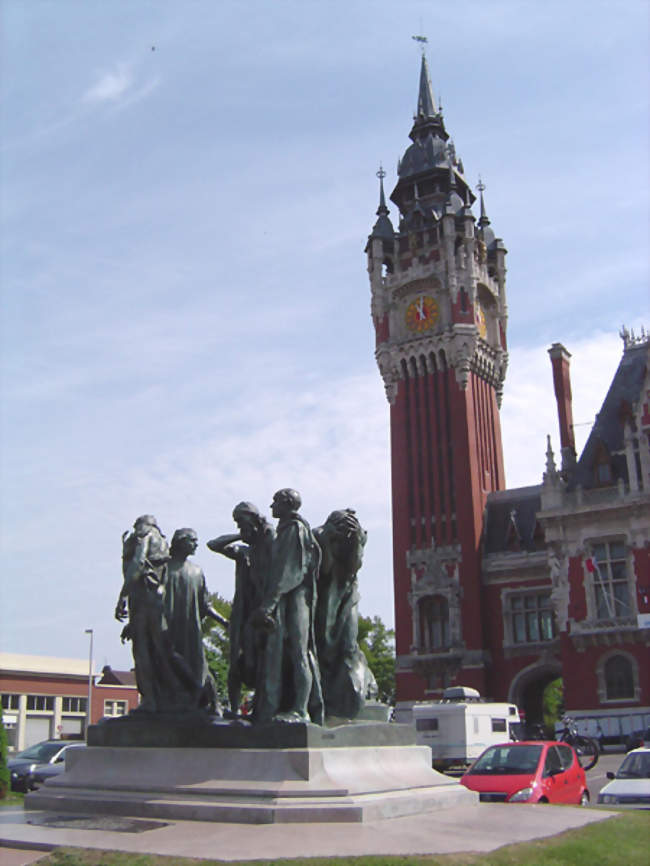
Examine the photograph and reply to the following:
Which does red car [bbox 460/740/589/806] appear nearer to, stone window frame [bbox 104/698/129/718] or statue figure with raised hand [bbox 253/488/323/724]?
statue figure with raised hand [bbox 253/488/323/724]

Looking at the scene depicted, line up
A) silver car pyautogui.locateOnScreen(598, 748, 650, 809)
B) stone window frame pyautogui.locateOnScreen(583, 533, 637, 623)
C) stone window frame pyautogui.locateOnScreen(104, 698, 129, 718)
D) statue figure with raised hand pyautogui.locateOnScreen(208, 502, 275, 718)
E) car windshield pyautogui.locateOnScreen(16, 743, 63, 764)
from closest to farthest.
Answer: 1. statue figure with raised hand pyautogui.locateOnScreen(208, 502, 275, 718)
2. silver car pyautogui.locateOnScreen(598, 748, 650, 809)
3. car windshield pyautogui.locateOnScreen(16, 743, 63, 764)
4. stone window frame pyautogui.locateOnScreen(583, 533, 637, 623)
5. stone window frame pyautogui.locateOnScreen(104, 698, 129, 718)

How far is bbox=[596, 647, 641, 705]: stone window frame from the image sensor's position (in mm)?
40438

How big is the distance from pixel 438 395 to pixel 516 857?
49680 millimetres

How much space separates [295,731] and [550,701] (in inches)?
2886

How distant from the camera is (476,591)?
4991 centimetres

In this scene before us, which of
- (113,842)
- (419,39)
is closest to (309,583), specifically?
(113,842)

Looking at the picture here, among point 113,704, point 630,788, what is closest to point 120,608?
point 630,788

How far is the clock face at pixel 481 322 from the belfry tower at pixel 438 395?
0.40 feet

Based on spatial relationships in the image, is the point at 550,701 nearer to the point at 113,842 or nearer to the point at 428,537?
the point at 428,537

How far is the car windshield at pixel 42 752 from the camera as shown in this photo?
73.7 ft

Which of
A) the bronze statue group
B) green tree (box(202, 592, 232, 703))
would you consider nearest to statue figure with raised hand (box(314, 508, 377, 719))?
the bronze statue group

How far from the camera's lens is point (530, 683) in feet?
159

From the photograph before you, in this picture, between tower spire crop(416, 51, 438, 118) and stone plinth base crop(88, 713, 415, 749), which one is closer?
stone plinth base crop(88, 713, 415, 749)

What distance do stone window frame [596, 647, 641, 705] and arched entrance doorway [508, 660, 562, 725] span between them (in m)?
5.70
